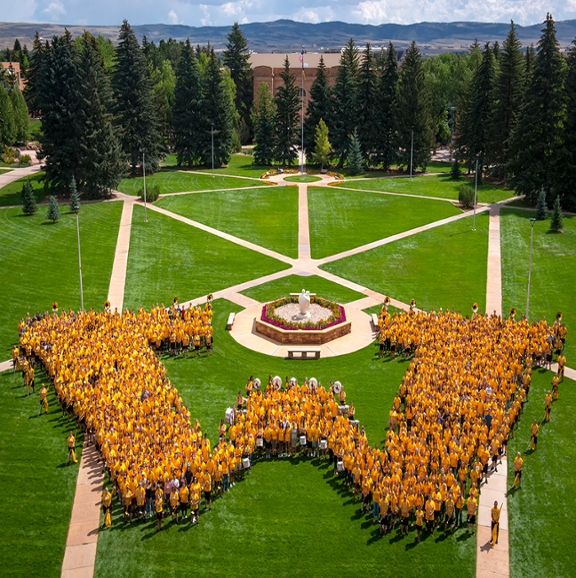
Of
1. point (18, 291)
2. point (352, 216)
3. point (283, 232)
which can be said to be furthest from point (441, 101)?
point (18, 291)

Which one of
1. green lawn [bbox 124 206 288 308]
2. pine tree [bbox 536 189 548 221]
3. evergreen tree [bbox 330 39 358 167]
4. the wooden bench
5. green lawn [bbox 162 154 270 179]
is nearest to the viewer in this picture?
the wooden bench

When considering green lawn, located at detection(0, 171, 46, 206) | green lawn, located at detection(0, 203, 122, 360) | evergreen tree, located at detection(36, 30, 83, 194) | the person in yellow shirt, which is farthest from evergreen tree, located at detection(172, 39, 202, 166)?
the person in yellow shirt

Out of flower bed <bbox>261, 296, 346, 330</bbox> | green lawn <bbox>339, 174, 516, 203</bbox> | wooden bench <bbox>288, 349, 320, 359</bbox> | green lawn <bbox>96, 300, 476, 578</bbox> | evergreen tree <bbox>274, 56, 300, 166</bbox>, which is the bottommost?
green lawn <bbox>96, 300, 476, 578</bbox>

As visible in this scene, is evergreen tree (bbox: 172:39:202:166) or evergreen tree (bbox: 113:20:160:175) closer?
evergreen tree (bbox: 113:20:160:175)

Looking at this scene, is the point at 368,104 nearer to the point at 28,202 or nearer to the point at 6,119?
the point at 28,202

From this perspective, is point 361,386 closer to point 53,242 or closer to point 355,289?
point 355,289

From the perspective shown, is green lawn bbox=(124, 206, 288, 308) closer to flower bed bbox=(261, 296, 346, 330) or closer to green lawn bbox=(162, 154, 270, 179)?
flower bed bbox=(261, 296, 346, 330)
